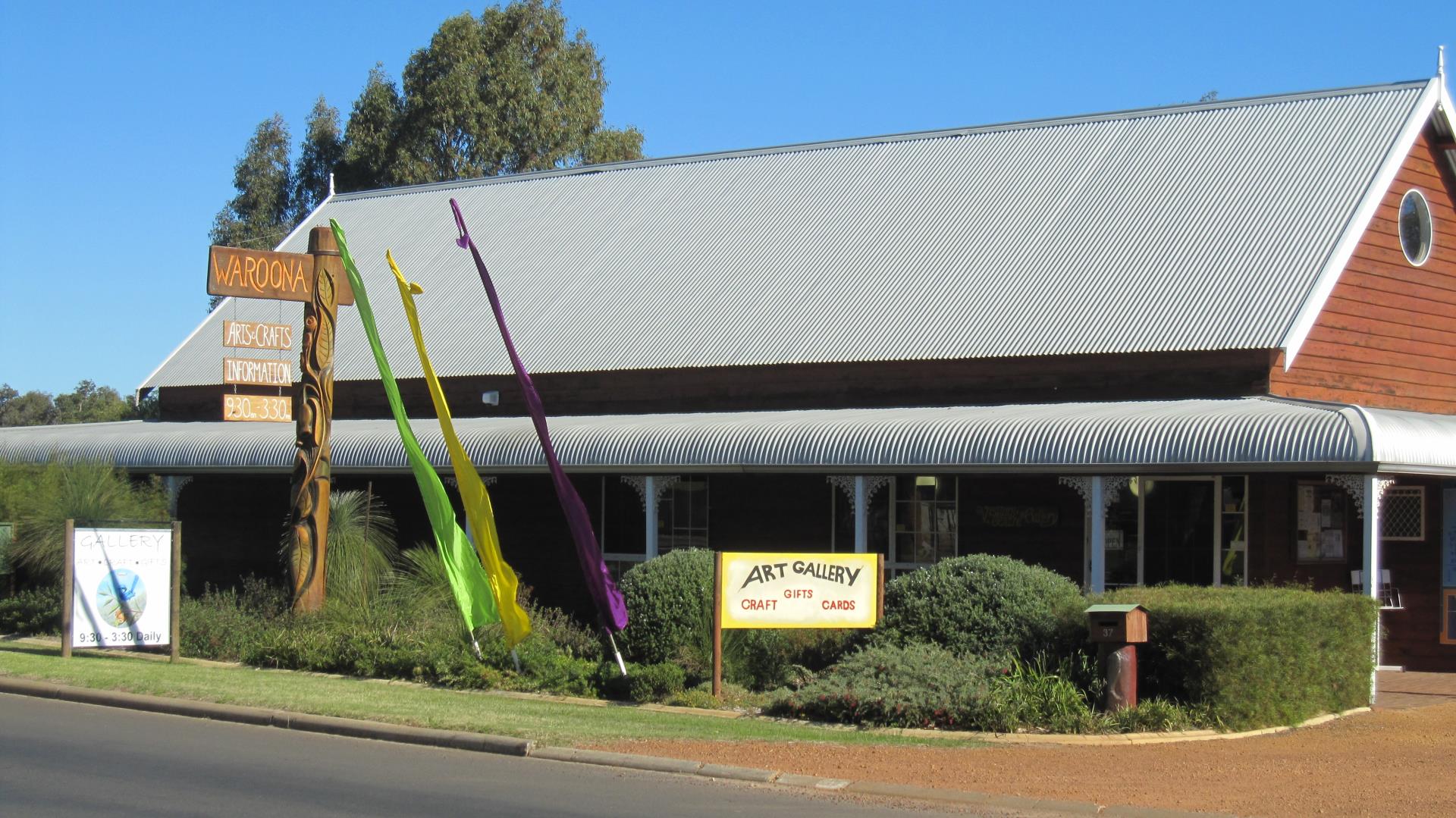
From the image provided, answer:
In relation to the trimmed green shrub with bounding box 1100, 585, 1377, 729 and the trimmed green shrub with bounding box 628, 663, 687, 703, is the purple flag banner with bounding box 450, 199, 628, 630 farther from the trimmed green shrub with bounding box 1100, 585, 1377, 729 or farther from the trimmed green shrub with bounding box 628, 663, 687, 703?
the trimmed green shrub with bounding box 1100, 585, 1377, 729

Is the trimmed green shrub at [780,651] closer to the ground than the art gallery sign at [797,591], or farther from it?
closer to the ground

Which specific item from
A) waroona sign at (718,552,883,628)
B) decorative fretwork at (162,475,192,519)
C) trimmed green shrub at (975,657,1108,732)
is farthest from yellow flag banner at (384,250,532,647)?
decorative fretwork at (162,475,192,519)

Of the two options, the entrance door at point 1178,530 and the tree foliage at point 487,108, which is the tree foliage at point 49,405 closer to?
the tree foliage at point 487,108

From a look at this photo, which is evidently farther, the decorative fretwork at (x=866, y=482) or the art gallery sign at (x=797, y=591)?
the decorative fretwork at (x=866, y=482)

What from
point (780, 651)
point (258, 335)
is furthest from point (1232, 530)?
point (258, 335)

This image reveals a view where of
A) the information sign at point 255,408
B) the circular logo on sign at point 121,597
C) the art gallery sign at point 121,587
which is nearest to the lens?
the art gallery sign at point 121,587

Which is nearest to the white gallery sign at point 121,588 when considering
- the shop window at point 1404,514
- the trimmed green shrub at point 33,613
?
the trimmed green shrub at point 33,613

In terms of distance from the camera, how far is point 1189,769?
39.4 feet

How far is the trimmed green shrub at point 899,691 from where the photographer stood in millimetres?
14008

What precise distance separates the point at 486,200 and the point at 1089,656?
20.7m

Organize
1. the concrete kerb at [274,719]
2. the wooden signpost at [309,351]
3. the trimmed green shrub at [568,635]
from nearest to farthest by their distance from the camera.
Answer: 1. the concrete kerb at [274,719]
2. the trimmed green shrub at [568,635]
3. the wooden signpost at [309,351]

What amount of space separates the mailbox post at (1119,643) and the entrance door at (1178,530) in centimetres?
577

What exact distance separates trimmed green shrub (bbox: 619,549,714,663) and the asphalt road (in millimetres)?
4100

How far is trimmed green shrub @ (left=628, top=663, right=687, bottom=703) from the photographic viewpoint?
51.4 feet
